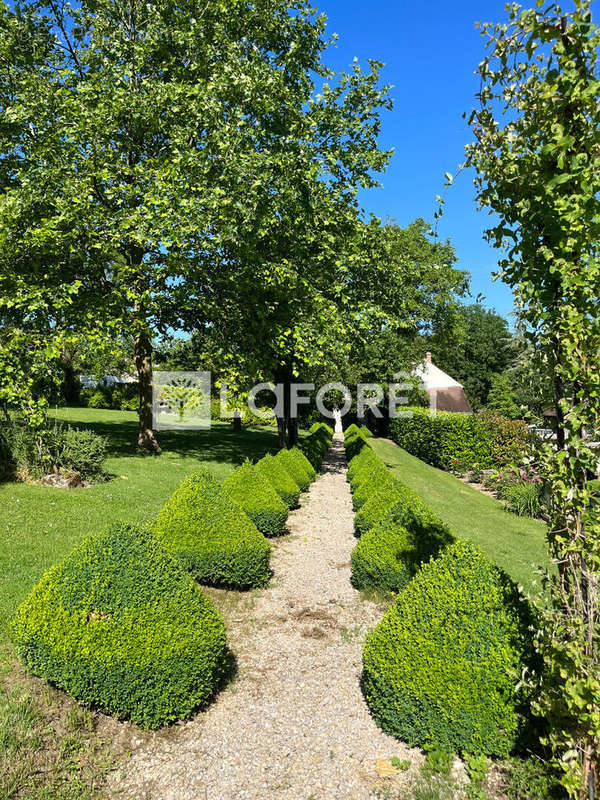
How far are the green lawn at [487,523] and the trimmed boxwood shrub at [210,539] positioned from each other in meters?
3.41

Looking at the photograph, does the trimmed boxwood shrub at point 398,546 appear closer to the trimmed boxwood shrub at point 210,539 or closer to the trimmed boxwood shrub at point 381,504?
the trimmed boxwood shrub at point 381,504

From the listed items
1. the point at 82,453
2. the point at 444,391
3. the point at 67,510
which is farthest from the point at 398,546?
the point at 444,391

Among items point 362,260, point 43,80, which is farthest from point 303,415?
point 43,80

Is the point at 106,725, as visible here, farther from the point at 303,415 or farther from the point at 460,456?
the point at 303,415

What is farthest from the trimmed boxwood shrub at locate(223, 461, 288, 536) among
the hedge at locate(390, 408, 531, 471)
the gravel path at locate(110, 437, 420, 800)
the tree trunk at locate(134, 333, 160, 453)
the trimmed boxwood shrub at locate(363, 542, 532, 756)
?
the hedge at locate(390, 408, 531, 471)

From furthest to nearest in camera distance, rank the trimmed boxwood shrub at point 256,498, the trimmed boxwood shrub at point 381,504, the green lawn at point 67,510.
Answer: the trimmed boxwood shrub at point 256,498, the trimmed boxwood shrub at point 381,504, the green lawn at point 67,510

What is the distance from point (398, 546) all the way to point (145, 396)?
40.8 ft

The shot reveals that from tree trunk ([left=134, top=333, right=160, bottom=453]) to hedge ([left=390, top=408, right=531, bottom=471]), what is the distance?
12243mm

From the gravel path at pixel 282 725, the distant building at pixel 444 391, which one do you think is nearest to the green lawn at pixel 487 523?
the gravel path at pixel 282 725

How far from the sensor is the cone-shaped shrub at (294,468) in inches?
525

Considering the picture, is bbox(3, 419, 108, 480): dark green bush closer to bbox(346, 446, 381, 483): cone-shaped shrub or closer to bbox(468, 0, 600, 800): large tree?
bbox(346, 446, 381, 483): cone-shaped shrub

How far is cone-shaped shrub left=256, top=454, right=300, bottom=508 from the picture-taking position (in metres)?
11.3

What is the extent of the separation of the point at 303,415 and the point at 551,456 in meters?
36.8

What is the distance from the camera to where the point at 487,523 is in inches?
470
